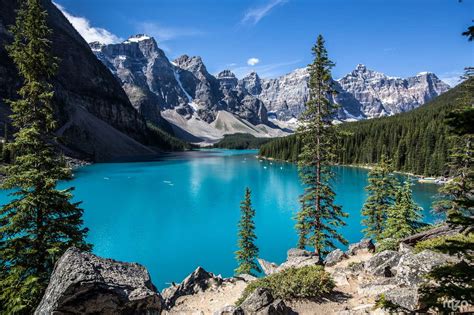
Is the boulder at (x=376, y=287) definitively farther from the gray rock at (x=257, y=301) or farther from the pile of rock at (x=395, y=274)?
the gray rock at (x=257, y=301)

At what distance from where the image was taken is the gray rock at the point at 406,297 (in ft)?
28.0

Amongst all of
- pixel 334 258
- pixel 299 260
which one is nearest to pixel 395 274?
pixel 299 260

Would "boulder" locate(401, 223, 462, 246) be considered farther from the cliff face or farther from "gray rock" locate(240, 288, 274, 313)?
the cliff face

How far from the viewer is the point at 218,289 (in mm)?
16750

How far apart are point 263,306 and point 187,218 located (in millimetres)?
34512

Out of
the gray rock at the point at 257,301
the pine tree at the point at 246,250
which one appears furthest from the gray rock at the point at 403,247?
the pine tree at the point at 246,250

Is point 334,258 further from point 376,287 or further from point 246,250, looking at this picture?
point 246,250

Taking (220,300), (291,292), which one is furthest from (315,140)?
(220,300)

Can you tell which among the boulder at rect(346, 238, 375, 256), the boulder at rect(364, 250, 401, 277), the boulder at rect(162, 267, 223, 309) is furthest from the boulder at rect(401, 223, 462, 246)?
the boulder at rect(162, 267, 223, 309)

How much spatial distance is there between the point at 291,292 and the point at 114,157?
151087 millimetres

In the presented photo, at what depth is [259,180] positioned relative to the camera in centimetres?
8069

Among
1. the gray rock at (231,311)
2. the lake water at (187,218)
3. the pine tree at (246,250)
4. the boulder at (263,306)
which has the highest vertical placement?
the boulder at (263,306)

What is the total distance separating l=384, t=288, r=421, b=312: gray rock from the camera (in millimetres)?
8547

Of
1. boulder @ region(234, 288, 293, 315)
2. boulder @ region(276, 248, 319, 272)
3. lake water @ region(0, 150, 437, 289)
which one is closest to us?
boulder @ region(234, 288, 293, 315)
